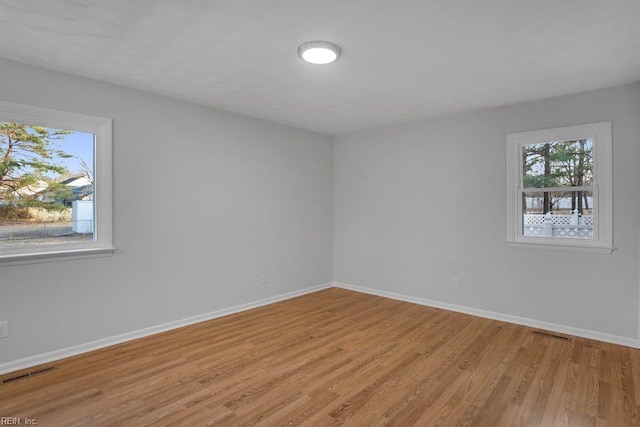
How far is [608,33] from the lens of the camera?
2338mm

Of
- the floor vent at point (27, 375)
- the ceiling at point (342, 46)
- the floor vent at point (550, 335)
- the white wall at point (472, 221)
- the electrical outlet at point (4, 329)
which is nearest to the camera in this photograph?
the ceiling at point (342, 46)

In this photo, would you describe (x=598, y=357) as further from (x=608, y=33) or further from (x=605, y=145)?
(x=608, y=33)

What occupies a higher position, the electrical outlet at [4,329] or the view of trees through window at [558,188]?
the view of trees through window at [558,188]

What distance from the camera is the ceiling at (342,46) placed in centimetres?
208

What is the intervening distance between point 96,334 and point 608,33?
4716 mm

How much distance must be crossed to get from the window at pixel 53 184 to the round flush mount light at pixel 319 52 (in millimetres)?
2042

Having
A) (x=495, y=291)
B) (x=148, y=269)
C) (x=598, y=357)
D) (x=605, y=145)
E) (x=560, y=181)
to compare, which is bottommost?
(x=598, y=357)

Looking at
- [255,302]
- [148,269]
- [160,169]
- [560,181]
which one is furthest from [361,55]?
[255,302]

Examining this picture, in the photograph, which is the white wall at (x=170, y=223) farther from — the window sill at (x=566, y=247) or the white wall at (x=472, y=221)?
the window sill at (x=566, y=247)

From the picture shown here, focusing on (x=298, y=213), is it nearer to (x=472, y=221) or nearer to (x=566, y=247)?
(x=472, y=221)

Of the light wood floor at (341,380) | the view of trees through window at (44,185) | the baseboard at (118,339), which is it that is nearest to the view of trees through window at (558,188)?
the light wood floor at (341,380)

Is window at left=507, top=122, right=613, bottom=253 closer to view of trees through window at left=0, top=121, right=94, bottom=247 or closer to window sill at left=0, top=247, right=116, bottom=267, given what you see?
window sill at left=0, top=247, right=116, bottom=267

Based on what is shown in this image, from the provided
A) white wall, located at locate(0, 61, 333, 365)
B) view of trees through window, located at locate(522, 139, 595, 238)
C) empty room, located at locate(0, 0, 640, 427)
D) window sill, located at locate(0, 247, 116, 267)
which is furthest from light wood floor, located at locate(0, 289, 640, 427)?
view of trees through window, located at locate(522, 139, 595, 238)

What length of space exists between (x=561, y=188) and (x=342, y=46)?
2828mm
